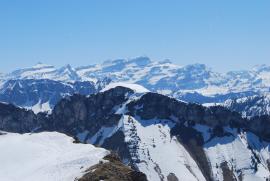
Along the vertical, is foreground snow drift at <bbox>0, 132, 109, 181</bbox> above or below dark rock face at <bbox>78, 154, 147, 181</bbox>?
below

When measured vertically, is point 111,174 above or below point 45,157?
above

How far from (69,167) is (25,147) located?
33950 mm

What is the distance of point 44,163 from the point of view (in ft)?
369

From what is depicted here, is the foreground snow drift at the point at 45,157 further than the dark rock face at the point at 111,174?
Yes

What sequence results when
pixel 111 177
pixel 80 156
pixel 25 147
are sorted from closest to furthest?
pixel 111 177 → pixel 80 156 → pixel 25 147

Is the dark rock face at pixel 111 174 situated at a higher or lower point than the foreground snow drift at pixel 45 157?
higher

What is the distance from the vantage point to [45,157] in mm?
120375

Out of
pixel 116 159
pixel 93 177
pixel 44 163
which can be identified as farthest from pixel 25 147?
pixel 93 177

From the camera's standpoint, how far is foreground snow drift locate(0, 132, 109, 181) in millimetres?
100250

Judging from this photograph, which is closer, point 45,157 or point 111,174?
point 111,174

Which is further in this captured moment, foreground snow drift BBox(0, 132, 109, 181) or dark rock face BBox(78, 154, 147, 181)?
foreground snow drift BBox(0, 132, 109, 181)

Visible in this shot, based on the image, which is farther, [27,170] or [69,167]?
[27,170]

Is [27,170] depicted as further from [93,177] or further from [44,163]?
[93,177]

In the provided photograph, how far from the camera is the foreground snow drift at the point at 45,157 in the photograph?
100 m
